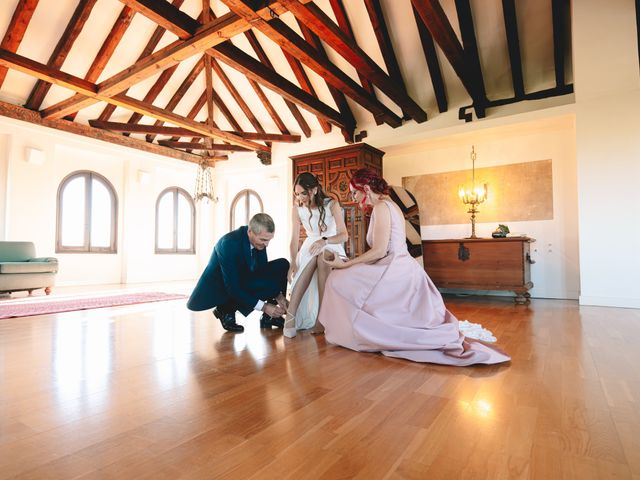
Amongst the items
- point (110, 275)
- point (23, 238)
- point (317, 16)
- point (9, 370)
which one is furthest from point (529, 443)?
point (110, 275)

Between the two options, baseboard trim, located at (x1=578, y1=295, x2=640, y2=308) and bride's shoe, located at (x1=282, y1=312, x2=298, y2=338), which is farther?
baseboard trim, located at (x1=578, y1=295, x2=640, y2=308)

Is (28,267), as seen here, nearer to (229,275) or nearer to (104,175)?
(104,175)

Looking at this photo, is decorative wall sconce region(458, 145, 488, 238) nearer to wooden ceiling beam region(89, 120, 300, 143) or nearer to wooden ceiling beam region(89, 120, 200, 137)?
wooden ceiling beam region(89, 120, 300, 143)

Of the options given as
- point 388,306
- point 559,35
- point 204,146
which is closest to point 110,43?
point 204,146

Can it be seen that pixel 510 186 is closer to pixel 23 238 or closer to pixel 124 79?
pixel 124 79

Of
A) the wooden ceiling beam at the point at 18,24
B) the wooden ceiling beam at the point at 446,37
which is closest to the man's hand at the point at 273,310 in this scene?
the wooden ceiling beam at the point at 446,37

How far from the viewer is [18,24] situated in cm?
497

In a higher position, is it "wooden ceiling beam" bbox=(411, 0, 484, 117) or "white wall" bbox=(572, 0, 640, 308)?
"wooden ceiling beam" bbox=(411, 0, 484, 117)

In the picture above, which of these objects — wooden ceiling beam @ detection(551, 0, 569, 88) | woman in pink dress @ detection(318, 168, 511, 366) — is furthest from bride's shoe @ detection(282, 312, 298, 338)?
wooden ceiling beam @ detection(551, 0, 569, 88)

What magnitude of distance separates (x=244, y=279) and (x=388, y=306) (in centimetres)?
113

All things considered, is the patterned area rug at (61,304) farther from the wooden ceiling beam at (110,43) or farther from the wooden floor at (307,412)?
the wooden ceiling beam at (110,43)

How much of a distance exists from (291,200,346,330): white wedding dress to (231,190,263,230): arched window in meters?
6.29

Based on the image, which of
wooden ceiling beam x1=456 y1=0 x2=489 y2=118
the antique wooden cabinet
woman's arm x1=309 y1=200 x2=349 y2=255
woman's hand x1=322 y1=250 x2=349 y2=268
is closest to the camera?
woman's hand x1=322 y1=250 x2=349 y2=268

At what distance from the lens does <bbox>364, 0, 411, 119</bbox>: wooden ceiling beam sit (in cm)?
493
